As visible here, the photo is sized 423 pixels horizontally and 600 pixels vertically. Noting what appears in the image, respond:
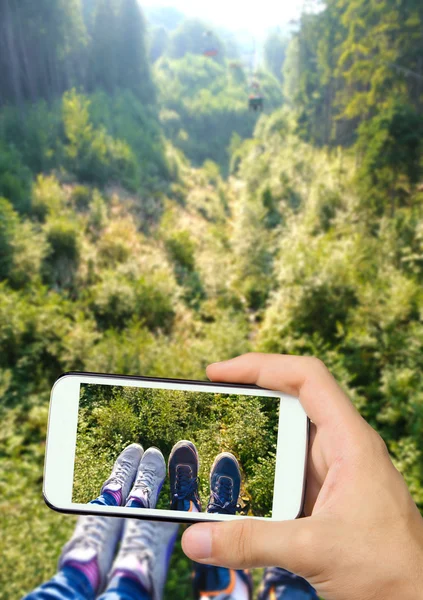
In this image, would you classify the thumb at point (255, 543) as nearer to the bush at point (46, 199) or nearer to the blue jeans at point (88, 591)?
the blue jeans at point (88, 591)

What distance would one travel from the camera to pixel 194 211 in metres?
9.23

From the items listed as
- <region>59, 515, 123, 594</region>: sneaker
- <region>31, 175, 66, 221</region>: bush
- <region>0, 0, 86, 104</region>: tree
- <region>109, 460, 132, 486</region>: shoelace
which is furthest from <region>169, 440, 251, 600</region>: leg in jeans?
<region>0, 0, 86, 104</region>: tree

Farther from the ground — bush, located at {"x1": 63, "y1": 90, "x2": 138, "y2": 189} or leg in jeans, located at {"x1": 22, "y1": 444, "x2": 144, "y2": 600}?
bush, located at {"x1": 63, "y1": 90, "x2": 138, "y2": 189}

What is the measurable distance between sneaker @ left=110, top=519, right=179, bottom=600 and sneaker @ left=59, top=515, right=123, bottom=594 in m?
0.07

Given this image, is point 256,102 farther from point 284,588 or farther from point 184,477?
point 184,477

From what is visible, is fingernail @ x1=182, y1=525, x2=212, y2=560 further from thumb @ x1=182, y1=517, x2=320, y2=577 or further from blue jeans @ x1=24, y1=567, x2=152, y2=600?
blue jeans @ x1=24, y1=567, x2=152, y2=600

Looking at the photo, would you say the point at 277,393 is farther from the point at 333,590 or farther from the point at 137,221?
the point at 137,221

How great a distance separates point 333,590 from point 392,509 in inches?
8.5

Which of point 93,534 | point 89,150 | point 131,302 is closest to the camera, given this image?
point 93,534

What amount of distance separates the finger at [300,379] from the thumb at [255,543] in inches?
9.8

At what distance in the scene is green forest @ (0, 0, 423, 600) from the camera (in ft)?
15.8

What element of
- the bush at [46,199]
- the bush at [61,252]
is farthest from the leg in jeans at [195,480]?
the bush at [46,199]

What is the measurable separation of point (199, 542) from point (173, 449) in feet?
0.72

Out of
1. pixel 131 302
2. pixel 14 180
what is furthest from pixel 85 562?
pixel 14 180
